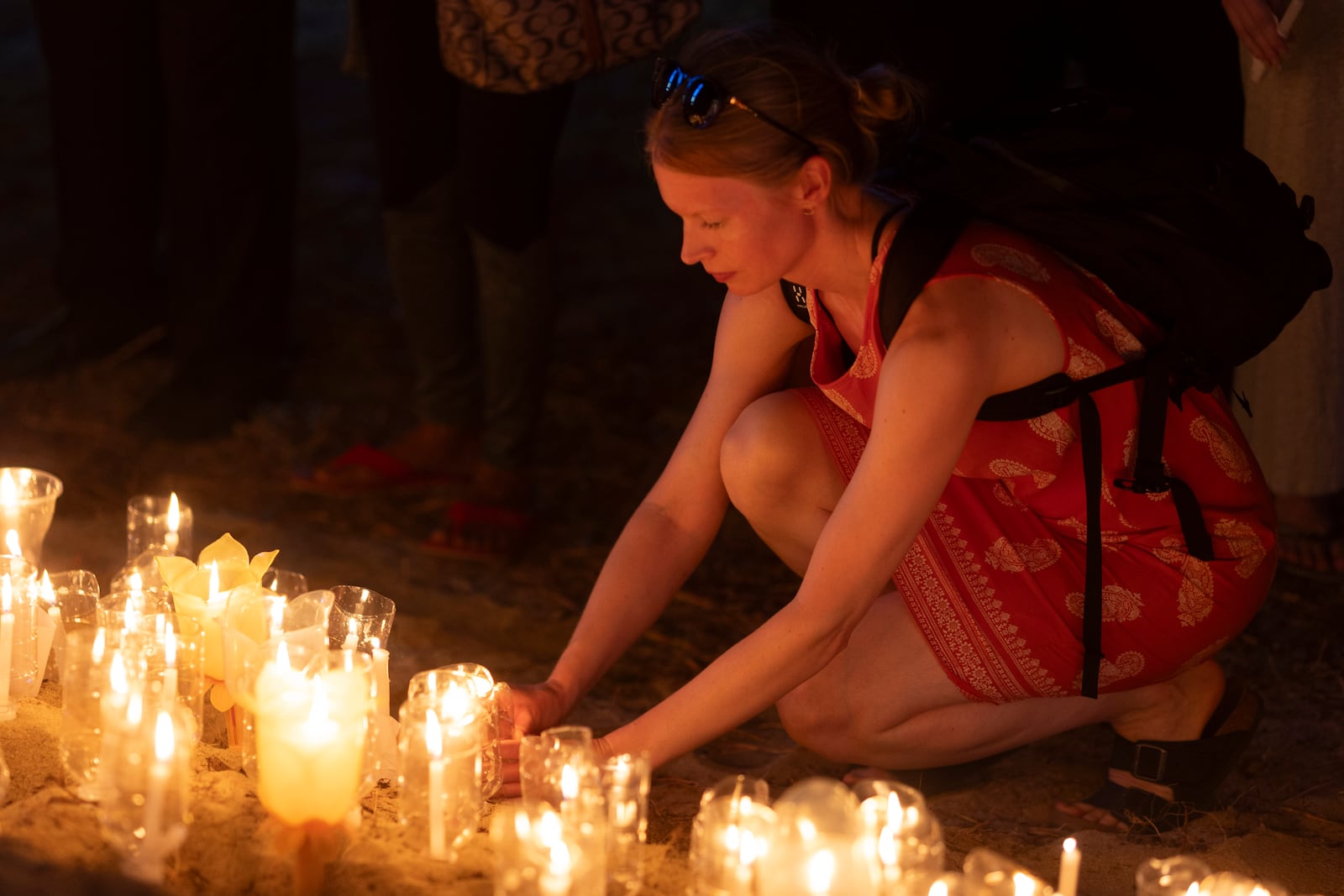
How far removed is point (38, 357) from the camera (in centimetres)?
492

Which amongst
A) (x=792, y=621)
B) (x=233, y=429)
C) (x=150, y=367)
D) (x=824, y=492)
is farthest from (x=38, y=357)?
(x=792, y=621)

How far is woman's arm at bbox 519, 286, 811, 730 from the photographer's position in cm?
251

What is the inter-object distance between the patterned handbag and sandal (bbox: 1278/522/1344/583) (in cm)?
199

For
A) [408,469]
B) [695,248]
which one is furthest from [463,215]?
[695,248]

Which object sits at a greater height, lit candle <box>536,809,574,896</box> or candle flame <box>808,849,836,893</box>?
candle flame <box>808,849,836,893</box>

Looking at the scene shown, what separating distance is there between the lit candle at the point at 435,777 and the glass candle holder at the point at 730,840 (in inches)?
14.2

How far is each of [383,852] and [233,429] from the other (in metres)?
2.76

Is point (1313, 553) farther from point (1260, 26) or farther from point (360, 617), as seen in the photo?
point (360, 617)

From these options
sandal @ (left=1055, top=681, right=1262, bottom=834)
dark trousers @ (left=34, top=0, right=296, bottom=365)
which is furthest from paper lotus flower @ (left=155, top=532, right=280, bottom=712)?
Result: dark trousers @ (left=34, top=0, right=296, bottom=365)

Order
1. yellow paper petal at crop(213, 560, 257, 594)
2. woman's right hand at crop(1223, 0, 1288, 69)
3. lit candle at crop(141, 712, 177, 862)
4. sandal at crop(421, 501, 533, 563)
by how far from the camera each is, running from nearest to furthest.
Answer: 1. lit candle at crop(141, 712, 177, 862)
2. yellow paper petal at crop(213, 560, 257, 594)
3. woman's right hand at crop(1223, 0, 1288, 69)
4. sandal at crop(421, 501, 533, 563)

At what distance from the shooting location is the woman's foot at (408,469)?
164 inches

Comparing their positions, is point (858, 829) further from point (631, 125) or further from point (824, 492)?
point (631, 125)

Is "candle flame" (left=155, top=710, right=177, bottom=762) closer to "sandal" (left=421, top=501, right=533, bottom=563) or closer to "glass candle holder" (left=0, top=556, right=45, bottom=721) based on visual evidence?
"glass candle holder" (left=0, top=556, right=45, bottom=721)

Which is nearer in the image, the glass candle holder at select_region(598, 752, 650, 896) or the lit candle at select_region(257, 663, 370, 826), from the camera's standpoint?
the lit candle at select_region(257, 663, 370, 826)
